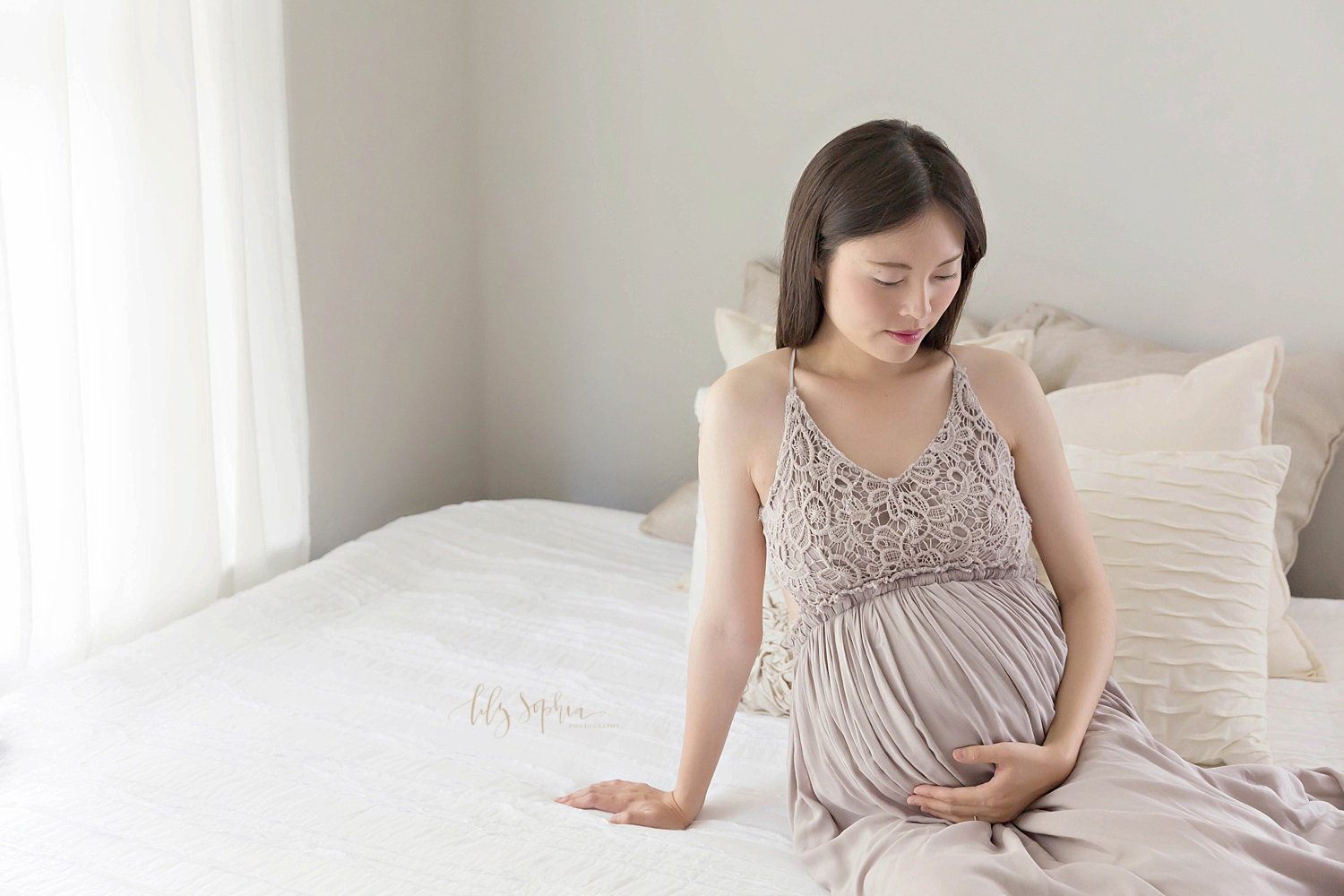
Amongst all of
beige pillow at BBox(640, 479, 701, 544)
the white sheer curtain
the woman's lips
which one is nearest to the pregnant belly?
the woman's lips

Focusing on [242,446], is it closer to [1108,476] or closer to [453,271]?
[453,271]

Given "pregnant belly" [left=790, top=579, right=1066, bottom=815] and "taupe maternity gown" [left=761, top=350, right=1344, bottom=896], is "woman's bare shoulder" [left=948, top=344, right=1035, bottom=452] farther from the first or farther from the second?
"pregnant belly" [left=790, top=579, right=1066, bottom=815]

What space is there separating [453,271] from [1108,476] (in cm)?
185

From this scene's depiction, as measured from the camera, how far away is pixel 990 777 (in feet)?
3.67

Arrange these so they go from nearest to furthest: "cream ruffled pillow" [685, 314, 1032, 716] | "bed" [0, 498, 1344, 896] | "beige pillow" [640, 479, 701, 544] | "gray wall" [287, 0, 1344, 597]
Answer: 1. "bed" [0, 498, 1344, 896]
2. "cream ruffled pillow" [685, 314, 1032, 716]
3. "gray wall" [287, 0, 1344, 597]
4. "beige pillow" [640, 479, 701, 544]

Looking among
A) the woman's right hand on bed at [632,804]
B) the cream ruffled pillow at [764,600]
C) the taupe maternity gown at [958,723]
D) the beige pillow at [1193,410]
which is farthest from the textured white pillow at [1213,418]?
the woman's right hand on bed at [632,804]

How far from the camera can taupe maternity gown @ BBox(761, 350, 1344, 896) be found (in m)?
0.95

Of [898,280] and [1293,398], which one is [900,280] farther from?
[1293,398]

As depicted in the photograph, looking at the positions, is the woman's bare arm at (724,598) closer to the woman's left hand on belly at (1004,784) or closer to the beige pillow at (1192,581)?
the woman's left hand on belly at (1004,784)

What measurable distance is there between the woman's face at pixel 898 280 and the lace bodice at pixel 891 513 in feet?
0.40

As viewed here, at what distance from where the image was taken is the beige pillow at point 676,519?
7.64 feet

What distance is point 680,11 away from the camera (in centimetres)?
251

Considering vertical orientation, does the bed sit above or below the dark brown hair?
below

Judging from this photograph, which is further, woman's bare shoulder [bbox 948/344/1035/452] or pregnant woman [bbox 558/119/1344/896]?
woman's bare shoulder [bbox 948/344/1035/452]
